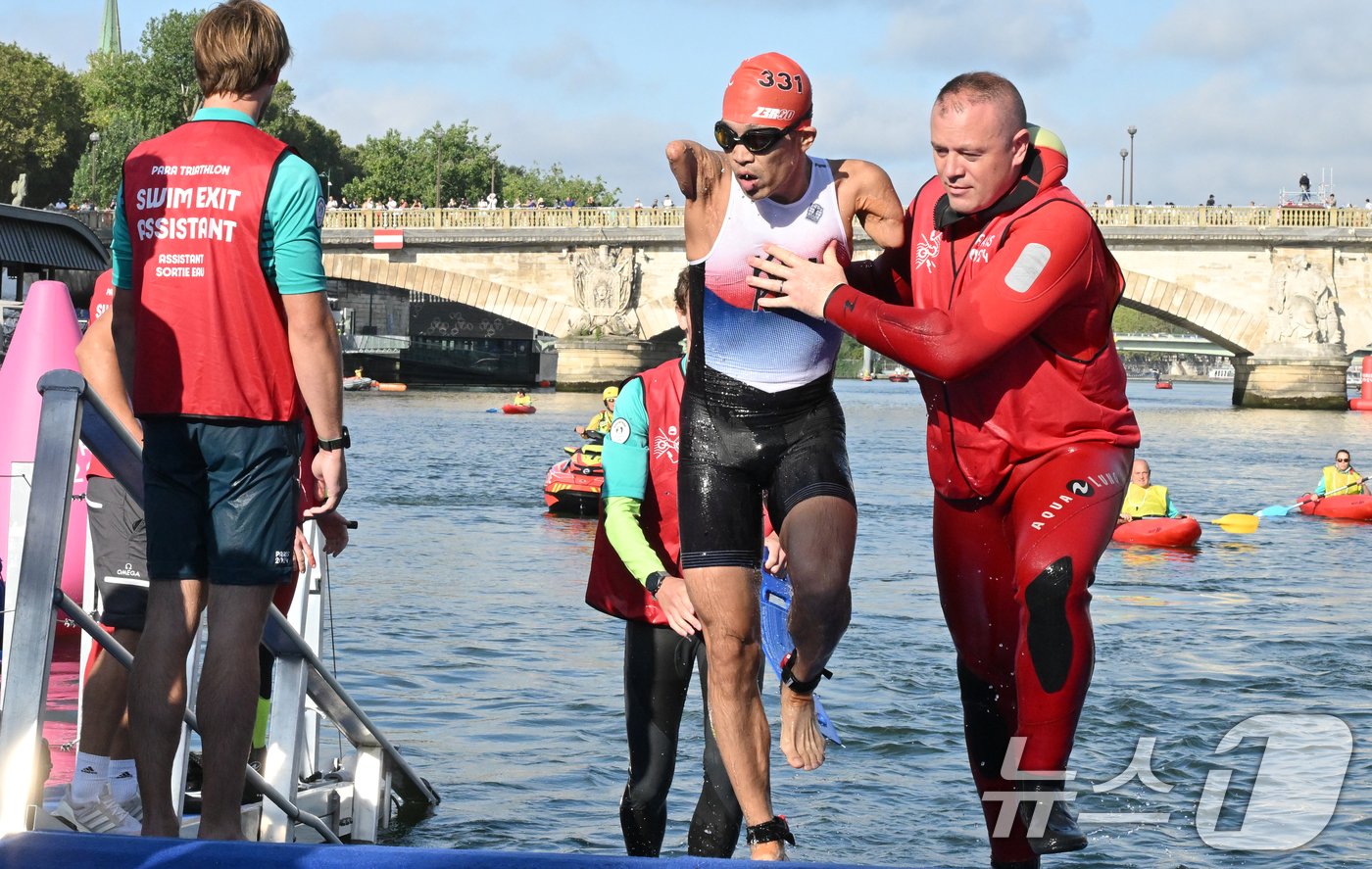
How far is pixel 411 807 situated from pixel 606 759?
1806 millimetres

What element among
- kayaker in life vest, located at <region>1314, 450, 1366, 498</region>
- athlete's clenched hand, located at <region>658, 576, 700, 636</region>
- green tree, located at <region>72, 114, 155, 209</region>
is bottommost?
kayaker in life vest, located at <region>1314, 450, 1366, 498</region>

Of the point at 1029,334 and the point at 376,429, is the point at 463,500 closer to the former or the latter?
the point at 376,429

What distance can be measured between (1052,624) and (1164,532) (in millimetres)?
18804

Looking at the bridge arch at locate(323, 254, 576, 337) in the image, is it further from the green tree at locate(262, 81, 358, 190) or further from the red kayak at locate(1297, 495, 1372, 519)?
the red kayak at locate(1297, 495, 1372, 519)

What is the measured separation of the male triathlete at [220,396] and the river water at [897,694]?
2.23 metres

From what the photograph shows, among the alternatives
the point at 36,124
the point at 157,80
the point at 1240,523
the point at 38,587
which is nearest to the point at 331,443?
the point at 38,587

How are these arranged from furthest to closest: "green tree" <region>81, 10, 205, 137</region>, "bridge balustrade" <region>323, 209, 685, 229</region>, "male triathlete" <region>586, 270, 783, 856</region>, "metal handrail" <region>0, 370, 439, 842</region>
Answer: "green tree" <region>81, 10, 205, 137</region> → "bridge balustrade" <region>323, 209, 685, 229</region> → "male triathlete" <region>586, 270, 783, 856</region> → "metal handrail" <region>0, 370, 439, 842</region>

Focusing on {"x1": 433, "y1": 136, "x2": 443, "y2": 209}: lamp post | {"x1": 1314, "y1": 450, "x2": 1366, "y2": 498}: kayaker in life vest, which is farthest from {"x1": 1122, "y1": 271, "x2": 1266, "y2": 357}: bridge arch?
{"x1": 433, "y1": 136, "x2": 443, "y2": 209}: lamp post

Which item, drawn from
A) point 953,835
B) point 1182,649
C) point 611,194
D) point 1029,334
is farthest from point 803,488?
point 611,194

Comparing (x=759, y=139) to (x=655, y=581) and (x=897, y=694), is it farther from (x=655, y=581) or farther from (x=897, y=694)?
(x=897, y=694)

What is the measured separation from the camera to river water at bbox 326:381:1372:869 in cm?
852

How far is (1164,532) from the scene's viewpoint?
2297 cm

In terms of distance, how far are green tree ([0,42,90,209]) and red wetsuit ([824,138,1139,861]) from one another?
8892cm

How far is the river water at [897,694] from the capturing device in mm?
8523
